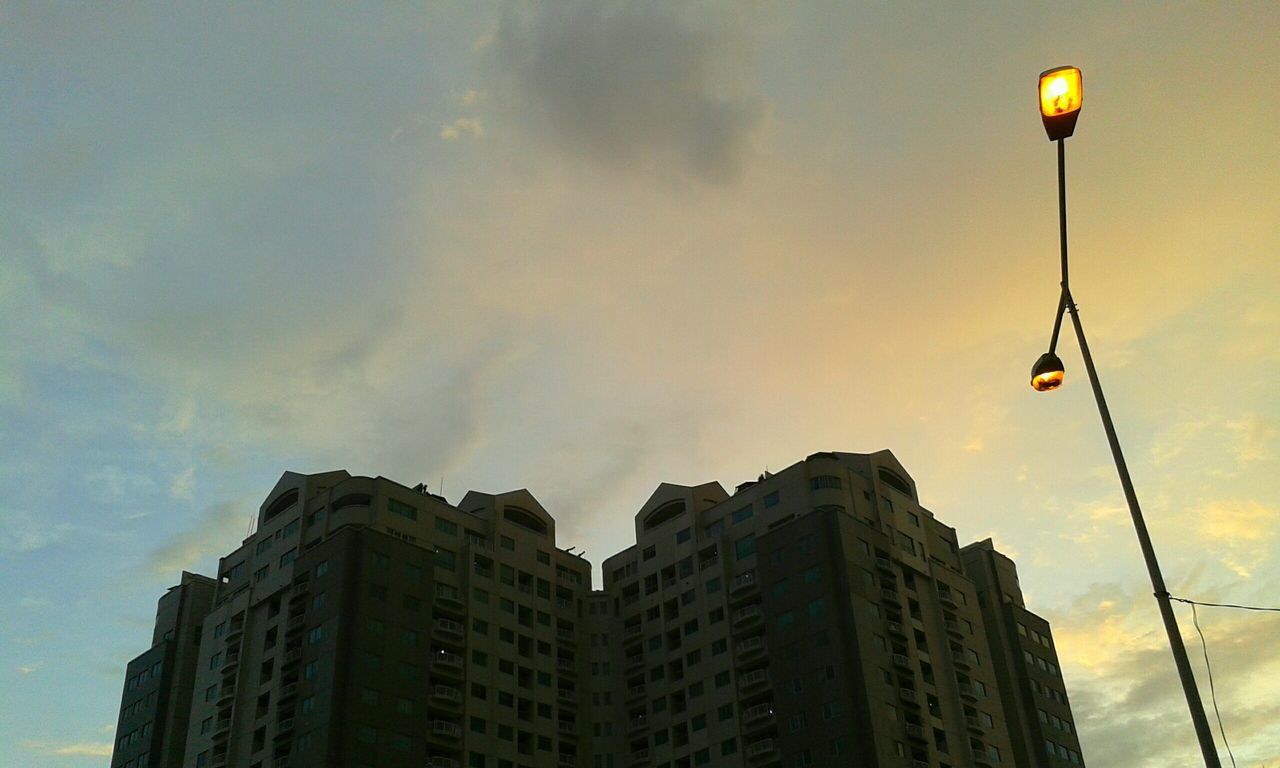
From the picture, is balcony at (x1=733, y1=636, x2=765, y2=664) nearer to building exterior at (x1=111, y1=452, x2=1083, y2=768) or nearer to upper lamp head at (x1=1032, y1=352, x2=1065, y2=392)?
building exterior at (x1=111, y1=452, x2=1083, y2=768)

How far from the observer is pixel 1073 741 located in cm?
11800

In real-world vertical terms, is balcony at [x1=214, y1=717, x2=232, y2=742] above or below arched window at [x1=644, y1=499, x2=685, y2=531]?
below

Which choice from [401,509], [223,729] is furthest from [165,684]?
[401,509]

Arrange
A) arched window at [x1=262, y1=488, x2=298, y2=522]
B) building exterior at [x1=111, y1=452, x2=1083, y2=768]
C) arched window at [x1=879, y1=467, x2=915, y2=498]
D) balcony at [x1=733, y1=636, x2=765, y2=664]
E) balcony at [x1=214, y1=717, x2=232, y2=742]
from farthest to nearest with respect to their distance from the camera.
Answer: arched window at [x1=879, y1=467, x2=915, y2=498], arched window at [x1=262, y1=488, x2=298, y2=522], balcony at [x1=733, y1=636, x2=765, y2=664], balcony at [x1=214, y1=717, x2=232, y2=742], building exterior at [x1=111, y1=452, x2=1083, y2=768]

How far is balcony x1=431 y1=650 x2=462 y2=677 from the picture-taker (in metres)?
101

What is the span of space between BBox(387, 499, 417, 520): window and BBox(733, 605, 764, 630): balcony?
3522 centimetres

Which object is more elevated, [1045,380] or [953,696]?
[953,696]

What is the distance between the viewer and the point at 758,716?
9881 centimetres

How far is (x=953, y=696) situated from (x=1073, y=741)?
25550 millimetres

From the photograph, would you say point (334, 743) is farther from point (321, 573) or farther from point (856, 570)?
point (856, 570)

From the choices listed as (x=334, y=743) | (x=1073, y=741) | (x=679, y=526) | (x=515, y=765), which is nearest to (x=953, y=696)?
(x=1073, y=741)

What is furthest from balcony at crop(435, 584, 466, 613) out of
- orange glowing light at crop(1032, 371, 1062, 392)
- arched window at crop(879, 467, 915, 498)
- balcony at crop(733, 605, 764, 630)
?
orange glowing light at crop(1032, 371, 1062, 392)

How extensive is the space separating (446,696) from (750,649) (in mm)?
29852

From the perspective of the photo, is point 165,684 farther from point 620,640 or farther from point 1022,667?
point 1022,667
